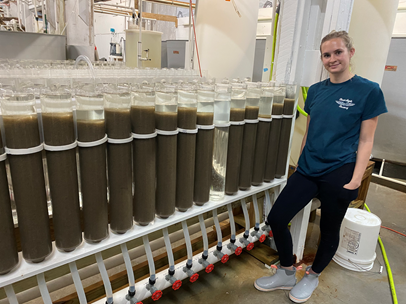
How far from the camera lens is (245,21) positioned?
2488 mm

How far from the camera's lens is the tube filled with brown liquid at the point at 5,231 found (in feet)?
2.92

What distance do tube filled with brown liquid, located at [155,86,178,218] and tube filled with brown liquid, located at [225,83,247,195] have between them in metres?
0.36

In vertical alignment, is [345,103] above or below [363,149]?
above

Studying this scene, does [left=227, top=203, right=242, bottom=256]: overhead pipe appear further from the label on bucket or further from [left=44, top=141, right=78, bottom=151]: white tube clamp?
[left=44, top=141, right=78, bottom=151]: white tube clamp

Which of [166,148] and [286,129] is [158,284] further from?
[286,129]

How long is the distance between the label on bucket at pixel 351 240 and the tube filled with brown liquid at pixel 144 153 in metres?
1.43

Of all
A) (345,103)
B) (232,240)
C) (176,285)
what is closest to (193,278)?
(176,285)

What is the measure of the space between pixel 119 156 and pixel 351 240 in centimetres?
169

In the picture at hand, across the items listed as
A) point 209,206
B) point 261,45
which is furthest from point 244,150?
point 261,45

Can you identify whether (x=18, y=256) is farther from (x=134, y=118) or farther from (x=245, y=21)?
(x=245, y=21)

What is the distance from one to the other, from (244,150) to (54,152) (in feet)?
3.11

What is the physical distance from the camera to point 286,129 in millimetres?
1762

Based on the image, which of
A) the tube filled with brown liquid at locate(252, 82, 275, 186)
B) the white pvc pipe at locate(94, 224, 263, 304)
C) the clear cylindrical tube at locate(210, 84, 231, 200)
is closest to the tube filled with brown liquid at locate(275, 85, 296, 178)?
the tube filled with brown liquid at locate(252, 82, 275, 186)

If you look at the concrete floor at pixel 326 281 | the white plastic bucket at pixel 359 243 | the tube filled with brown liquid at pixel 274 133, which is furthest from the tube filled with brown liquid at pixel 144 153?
the white plastic bucket at pixel 359 243
